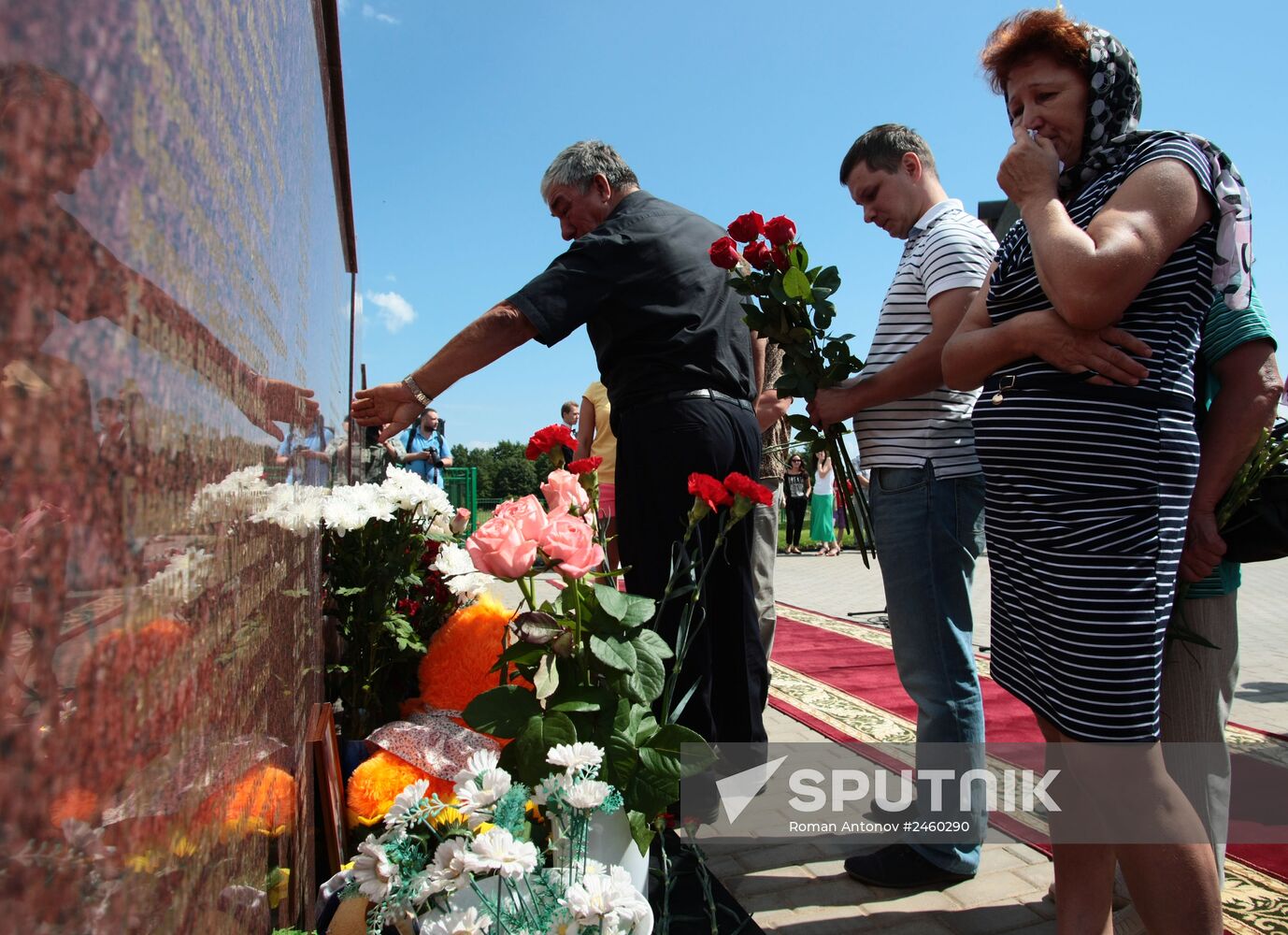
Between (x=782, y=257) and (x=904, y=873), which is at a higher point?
(x=782, y=257)

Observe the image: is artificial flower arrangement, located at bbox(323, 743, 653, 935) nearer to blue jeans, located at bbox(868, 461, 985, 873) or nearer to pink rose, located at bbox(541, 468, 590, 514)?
pink rose, located at bbox(541, 468, 590, 514)

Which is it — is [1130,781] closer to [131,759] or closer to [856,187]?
[131,759]

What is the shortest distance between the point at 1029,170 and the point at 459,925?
156 cm

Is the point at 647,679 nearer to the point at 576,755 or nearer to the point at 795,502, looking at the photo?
the point at 576,755

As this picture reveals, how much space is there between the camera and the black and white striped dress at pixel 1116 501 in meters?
1.41

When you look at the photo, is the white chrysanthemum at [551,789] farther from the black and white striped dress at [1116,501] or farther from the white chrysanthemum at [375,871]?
the black and white striped dress at [1116,501]

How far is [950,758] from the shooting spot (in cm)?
212

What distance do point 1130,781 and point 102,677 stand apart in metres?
1.50

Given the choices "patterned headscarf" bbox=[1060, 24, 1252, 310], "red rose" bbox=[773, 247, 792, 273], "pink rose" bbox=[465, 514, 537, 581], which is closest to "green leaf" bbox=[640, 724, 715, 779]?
"pink rose" bbox=[465, 514, 537, 581]

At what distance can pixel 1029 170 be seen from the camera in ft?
5.17

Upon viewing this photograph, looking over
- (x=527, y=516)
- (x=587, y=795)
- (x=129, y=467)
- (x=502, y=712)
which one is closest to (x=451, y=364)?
(x=527, y=516)

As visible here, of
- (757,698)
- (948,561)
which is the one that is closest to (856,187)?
(948,561)

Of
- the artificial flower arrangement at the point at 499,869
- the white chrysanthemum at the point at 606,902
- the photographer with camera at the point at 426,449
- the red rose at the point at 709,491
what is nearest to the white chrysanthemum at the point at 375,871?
the artificial flower arrangement at the point at 499,869

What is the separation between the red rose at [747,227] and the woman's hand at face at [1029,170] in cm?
72
